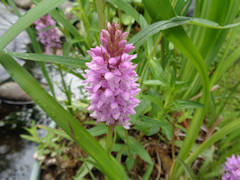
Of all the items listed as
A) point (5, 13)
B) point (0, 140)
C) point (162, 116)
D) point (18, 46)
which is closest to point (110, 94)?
point (162, 116)

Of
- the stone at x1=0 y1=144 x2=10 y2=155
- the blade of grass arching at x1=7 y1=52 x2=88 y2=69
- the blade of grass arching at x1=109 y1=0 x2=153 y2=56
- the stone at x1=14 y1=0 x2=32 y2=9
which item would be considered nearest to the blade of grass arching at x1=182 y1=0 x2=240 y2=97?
the blade of grass arching at x1=109 y1=0 x2=153 y2=56

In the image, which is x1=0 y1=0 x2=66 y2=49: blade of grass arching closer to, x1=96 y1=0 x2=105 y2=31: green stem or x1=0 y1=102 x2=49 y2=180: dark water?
x1=96 y1=0 x2=105 y2=31: green stem

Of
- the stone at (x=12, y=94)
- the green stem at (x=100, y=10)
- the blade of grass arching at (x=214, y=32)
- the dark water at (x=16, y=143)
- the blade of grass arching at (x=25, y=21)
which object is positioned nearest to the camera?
the blade of grass arching at (x=25, y=21)

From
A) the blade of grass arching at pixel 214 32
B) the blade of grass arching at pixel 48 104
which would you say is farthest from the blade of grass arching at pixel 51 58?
the blade of grass arching at pixel 214 32

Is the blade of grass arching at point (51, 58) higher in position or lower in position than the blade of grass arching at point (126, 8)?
lower

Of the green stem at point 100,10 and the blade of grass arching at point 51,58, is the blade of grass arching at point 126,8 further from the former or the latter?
the blade of grass arching at point 51,58
